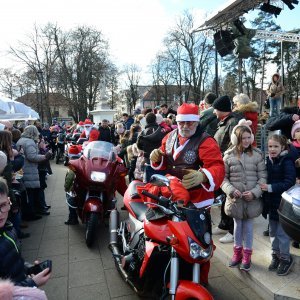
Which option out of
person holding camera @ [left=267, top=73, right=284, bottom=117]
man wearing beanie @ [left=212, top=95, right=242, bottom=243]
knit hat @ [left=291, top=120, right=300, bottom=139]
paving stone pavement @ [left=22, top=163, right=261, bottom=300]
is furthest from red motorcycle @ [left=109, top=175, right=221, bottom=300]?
person holding camera @ [left=267, top=73, right=284, bottom=117]

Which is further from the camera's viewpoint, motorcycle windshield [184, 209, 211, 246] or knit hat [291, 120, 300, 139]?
knit hat [291, 120, 300, 139]

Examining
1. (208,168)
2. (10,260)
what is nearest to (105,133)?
(208,168)

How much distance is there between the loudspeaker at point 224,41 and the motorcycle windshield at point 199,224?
9.57m

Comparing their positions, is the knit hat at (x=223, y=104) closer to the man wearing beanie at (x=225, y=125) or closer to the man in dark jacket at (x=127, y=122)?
the man wearing beanie at (x=225, y=125)

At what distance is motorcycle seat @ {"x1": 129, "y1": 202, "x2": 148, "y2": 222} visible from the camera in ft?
10.9

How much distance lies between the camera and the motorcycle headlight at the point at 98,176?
182 inches

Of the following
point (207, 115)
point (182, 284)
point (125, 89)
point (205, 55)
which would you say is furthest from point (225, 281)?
point (125, 89)

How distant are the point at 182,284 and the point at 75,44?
37714 mm

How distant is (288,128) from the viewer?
4.55 m

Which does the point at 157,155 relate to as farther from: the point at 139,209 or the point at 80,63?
the point at 80,63

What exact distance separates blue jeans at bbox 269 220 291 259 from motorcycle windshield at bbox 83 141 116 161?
2.43 m

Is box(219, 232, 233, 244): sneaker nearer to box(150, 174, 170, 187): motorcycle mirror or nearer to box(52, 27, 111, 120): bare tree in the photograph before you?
box(150, 174, 170, 187): motorcycle mirror

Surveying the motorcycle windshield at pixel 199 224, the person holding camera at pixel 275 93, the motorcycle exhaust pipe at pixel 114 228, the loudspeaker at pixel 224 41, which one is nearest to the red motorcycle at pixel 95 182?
the motorcycle exhaust pipe at pixel 114 228

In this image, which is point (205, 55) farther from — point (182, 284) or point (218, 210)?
point (182, 284)
